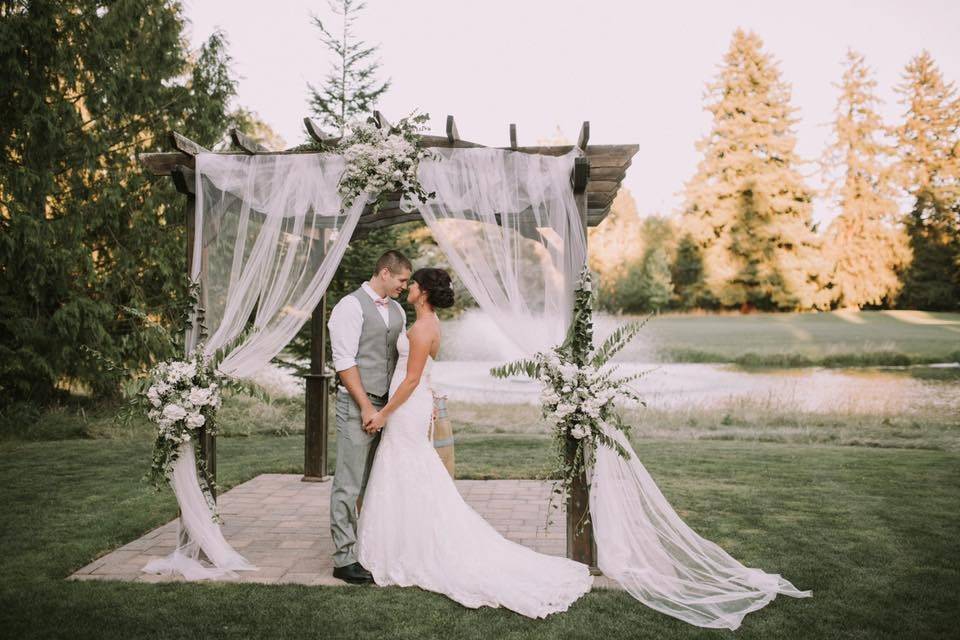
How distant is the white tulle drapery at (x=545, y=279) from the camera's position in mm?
4324

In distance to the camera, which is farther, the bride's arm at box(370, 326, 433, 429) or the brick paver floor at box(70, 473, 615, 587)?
the brick paver floor at box(70, 473, 615, 587)

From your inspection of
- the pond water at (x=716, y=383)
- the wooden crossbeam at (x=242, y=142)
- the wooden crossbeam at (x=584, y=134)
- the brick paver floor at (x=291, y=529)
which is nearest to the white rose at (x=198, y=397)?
the brick paver floor at (x=291, y=529)

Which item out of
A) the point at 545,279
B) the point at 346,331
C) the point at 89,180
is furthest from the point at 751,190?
the point at 346,331

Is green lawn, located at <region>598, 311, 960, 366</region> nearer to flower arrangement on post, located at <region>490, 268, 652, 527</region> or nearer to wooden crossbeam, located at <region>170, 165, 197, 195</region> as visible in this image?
flower arrangement on post, located at <region>490, 268, 652, 527</region>

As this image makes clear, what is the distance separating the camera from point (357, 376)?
4.33m

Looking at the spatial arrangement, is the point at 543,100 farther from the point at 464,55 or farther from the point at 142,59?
the point at 142,59

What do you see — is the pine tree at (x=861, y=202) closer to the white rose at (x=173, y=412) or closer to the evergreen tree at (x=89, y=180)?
the evergreen tree at (x=89, y=180)

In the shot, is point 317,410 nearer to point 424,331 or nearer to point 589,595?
point 424,331

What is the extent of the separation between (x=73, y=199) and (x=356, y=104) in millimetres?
4462

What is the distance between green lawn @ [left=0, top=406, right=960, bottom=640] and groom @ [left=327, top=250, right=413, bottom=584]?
0.33 metres

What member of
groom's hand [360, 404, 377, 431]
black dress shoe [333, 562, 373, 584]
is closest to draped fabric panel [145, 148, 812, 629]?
black dress shoe [333, 562, 373, 584]

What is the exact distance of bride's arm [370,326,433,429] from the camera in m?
4.27

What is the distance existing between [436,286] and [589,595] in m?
1.94

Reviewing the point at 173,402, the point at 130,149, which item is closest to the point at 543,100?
the point at 130,149
